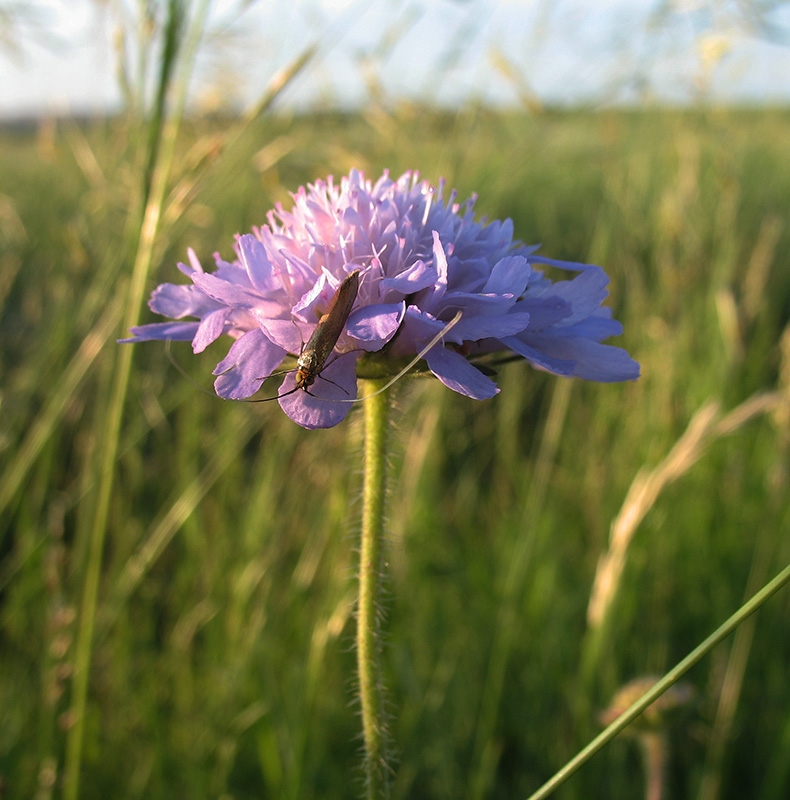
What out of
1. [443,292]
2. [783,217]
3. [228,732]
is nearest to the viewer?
[443,292]

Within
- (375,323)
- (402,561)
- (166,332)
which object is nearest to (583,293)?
(375,323)

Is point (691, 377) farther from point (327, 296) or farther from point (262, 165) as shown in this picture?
point (327, 296)

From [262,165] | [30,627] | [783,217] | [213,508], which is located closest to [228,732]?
[30,627]

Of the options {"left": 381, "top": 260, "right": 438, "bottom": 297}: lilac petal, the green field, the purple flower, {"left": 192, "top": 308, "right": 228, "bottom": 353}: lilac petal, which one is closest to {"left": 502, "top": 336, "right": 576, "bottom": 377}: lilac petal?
the purple flower

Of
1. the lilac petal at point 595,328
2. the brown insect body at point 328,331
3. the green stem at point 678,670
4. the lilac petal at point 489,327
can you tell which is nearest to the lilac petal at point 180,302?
the brown insect body at point 328,331

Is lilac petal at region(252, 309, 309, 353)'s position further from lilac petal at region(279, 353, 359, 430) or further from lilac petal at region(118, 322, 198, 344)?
lilac petal at region(118, 322, 198, 344)

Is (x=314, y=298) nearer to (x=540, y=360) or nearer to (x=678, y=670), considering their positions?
(x=540, y=360)

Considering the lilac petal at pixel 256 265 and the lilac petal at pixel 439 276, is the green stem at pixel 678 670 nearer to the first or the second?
the lilac petal at pixel 439 276
